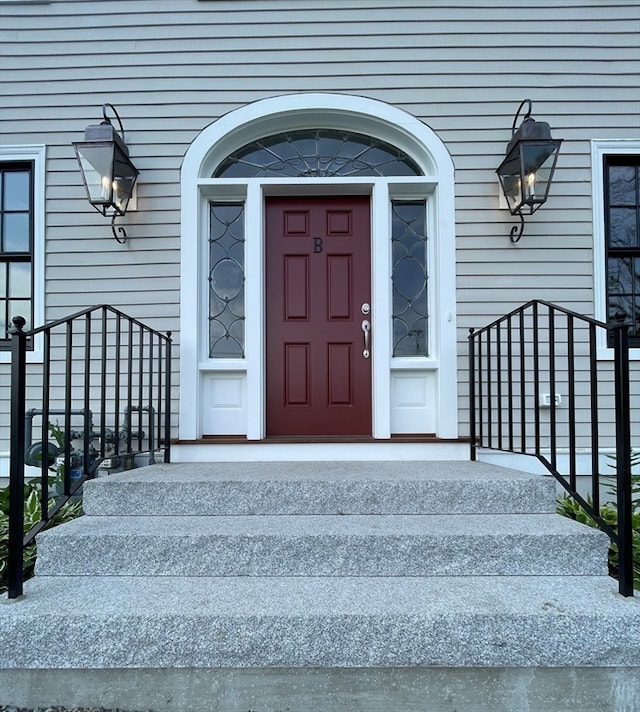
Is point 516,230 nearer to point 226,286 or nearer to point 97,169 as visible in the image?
point 226,286

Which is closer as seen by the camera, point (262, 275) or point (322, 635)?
point (322, 635)

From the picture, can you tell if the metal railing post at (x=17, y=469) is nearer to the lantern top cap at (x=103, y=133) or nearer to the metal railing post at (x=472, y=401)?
the lantern top cap at (x=103, y=133)

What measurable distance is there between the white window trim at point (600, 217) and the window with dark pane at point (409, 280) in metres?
1.13

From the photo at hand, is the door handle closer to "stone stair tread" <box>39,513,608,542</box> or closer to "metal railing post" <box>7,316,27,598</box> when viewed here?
"stone stair tread" <box>39,513,608,542</box>

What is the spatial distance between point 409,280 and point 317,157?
110 cm

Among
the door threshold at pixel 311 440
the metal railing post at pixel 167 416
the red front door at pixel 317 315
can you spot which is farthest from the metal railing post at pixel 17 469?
the red front door at pixel 317 315

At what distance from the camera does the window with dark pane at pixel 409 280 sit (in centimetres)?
326

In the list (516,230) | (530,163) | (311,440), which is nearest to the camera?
(530,163)

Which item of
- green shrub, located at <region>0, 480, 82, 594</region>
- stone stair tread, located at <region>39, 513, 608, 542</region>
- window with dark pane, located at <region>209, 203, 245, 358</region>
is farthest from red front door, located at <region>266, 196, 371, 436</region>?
green shrub, located at <region>0, 480, 82, 594</region>

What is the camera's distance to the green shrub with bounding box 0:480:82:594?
2.07 m

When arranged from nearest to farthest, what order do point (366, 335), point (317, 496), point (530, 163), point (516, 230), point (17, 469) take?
point (17, 469), point (317, 496), point (530, 163), point (516, 230), point (366, 335)

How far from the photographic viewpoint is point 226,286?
10.8 ft

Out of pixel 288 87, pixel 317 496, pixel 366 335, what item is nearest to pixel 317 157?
pixel 288 87

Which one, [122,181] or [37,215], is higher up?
[122,181]
